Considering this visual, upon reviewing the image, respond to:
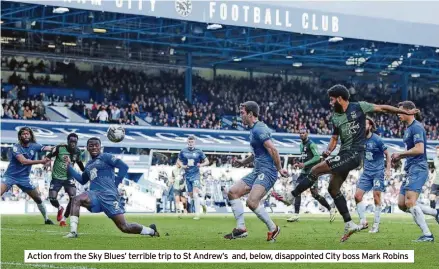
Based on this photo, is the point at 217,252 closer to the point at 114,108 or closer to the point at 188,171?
the point at 188,171

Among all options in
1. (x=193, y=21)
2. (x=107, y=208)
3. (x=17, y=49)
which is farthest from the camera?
(x=17, y=49)

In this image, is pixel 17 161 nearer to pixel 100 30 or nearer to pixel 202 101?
pixel 100 30

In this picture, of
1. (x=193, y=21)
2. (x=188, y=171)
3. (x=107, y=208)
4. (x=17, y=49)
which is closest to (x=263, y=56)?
(x=193, y=21)

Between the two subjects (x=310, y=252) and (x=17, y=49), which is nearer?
(x=310, y=252)

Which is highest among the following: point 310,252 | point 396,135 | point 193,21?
point 193,21

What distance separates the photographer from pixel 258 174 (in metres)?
16.2

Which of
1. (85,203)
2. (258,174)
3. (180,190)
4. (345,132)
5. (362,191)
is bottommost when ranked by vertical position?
(180,190)

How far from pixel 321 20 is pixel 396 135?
37.3 ft

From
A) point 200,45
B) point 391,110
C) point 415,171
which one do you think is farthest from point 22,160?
point 200,45

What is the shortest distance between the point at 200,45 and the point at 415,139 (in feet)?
137

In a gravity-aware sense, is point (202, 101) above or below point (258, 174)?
below

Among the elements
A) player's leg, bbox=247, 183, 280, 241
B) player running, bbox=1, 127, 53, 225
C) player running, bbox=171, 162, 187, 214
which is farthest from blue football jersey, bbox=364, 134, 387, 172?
player running, bbox=171, 162, 187, 214

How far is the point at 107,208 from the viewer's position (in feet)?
51.0

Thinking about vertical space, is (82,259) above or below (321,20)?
below
